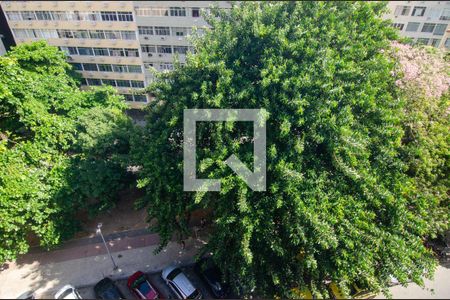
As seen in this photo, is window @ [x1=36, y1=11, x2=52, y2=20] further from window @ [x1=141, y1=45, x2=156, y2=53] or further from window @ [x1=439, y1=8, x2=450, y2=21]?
window @ [x1=439, y1=8, x2=450, y2=21]

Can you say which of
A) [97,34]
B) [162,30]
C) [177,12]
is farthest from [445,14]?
[97,34]

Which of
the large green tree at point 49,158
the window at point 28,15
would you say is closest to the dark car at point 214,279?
the large green tree at point 49,158

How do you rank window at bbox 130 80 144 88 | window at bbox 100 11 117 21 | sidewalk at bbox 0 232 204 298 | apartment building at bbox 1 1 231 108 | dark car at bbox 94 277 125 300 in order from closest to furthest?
dark car at bbox 94 277 125 300 < sidewalk at bbox 0 232 204 298 < apartment building at bbox 1 1 231 108 < window at bbox 100 11 117 21 < window at bbox 130 80 144 88

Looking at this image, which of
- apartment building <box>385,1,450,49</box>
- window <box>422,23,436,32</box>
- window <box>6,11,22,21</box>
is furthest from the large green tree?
window <box>422,23,436,32</box>

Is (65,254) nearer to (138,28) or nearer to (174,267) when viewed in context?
(174,267)

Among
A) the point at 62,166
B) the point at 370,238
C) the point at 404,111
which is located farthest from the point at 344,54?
the point at 62,166

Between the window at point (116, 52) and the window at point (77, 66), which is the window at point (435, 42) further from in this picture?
the window at point (77, 66)
